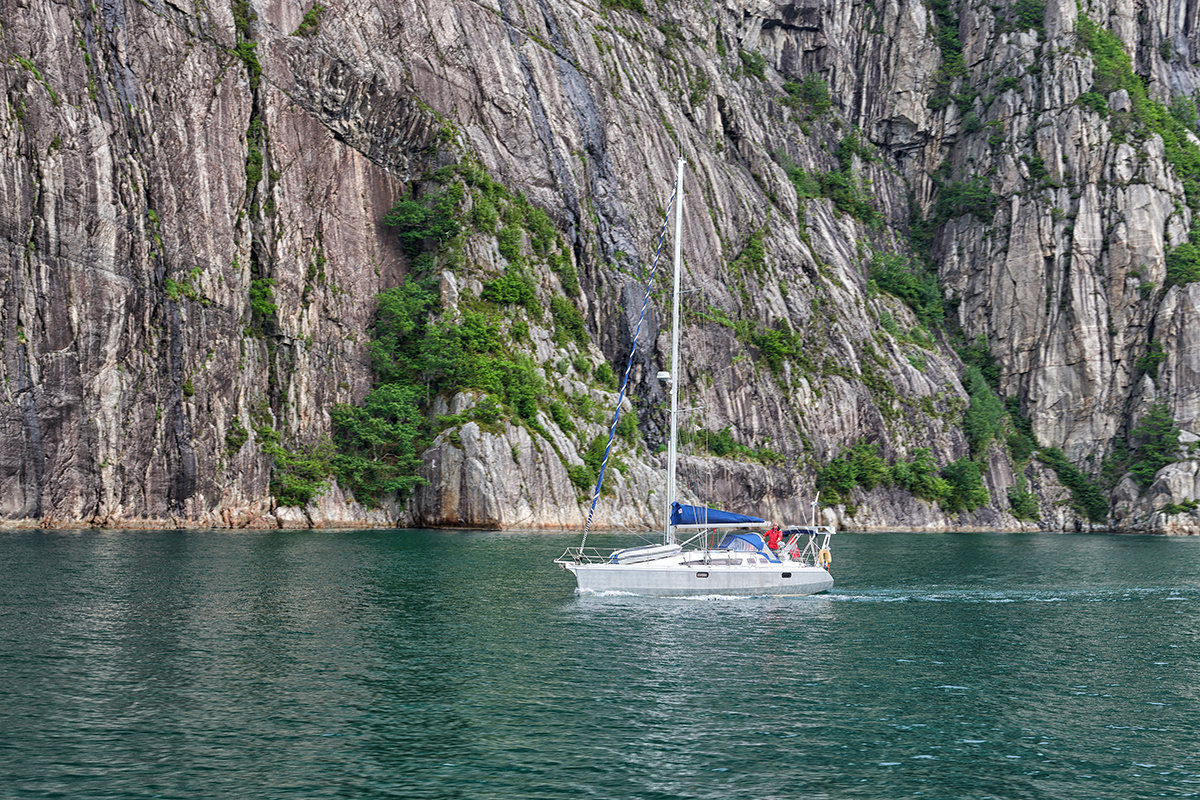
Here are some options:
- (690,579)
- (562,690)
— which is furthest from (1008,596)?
(562,690)

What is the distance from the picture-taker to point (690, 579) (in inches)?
1777

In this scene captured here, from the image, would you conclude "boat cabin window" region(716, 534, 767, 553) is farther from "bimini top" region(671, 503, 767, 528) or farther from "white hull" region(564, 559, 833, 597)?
"white hull" region(564, 559, 833, 597)

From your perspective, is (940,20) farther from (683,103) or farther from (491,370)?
(491,370)

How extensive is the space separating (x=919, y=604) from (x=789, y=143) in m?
138

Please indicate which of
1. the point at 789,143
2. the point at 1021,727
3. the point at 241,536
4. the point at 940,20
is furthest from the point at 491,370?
the point at 940,20

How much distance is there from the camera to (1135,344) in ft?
537

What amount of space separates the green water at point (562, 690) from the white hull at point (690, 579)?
3.99ft

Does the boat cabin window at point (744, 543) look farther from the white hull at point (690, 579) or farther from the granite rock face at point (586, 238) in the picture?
the granite rock face at point (586, 238)

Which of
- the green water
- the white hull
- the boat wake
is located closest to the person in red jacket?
the white hull

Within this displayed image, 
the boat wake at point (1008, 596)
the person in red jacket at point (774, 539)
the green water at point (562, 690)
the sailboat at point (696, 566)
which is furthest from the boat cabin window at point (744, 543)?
the boat wake at point (1008, 596)

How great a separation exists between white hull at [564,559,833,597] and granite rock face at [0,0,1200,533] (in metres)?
45.8

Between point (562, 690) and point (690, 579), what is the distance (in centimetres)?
1946

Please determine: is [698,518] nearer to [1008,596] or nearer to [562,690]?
[1008,596]

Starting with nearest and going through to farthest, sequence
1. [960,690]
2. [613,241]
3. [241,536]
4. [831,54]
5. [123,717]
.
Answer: [123,717] → [960,690] → [241,536] → [613,241] → [831,54]
